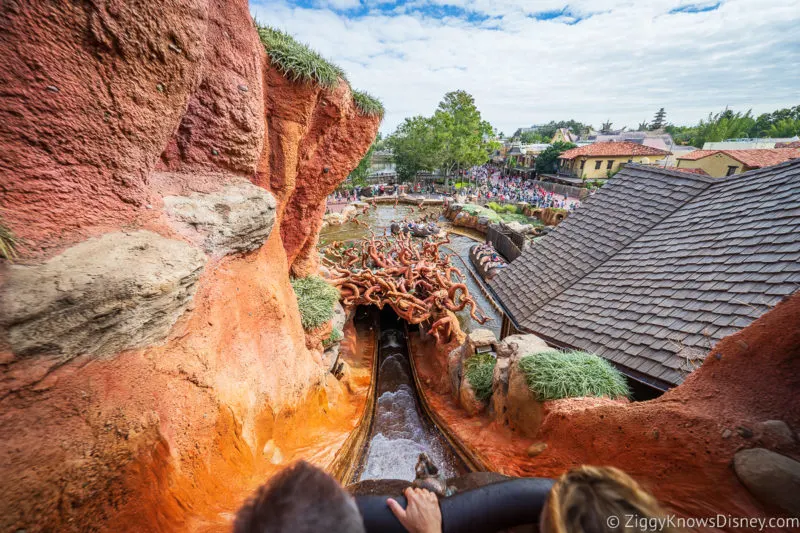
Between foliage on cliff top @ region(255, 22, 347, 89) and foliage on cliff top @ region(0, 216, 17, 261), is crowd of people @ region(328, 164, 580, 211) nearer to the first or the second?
foliage on cliff top @ region(255, 22, 347, 89)

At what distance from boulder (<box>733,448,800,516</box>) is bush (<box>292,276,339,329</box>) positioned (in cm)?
599

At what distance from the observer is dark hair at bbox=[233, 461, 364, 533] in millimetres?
1052

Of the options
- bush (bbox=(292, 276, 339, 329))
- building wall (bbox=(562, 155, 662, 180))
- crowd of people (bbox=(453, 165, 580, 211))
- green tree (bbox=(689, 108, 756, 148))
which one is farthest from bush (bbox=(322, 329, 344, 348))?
green tree (bbox=(689, 108, 756, 148))

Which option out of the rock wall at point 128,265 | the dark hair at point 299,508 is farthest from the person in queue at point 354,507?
the rock wall at point 128,265

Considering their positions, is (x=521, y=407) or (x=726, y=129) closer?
(x=521, y=407)

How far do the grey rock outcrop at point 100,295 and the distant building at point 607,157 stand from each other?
38.8m

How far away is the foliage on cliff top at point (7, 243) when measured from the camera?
6.19 feet

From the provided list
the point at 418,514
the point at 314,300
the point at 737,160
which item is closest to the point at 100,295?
the point at 418,514

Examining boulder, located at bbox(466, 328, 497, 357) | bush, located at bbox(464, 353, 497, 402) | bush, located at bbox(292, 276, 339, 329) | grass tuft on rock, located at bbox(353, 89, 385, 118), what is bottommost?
bush, located at bbox(464, 353, 497, 402)

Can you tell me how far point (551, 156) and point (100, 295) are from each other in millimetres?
43619

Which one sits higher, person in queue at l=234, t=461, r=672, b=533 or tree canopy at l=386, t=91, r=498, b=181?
tree canopy at l=386, t=91, r=498, b=181

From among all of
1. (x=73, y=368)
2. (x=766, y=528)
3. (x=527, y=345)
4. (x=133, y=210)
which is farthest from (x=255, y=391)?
(x=766, y=528)

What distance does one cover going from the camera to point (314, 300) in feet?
22.4

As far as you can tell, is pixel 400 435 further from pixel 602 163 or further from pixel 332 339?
pixel 602 163
